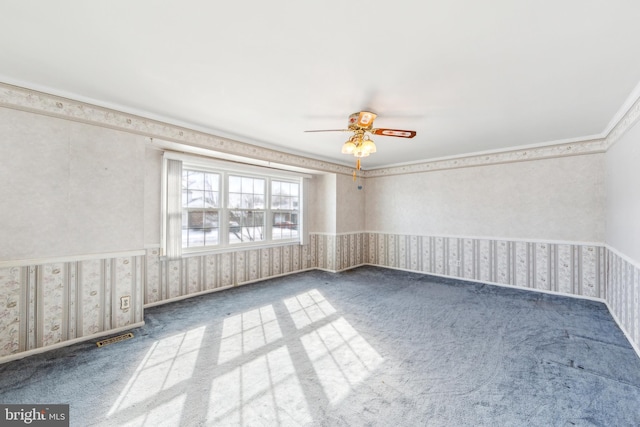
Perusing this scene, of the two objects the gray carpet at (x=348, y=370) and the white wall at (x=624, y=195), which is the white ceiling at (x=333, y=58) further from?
the gray carpet at (x=348, y=370)

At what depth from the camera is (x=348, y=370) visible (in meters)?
2.23


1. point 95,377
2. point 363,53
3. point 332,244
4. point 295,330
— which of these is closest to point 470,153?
point 332,244

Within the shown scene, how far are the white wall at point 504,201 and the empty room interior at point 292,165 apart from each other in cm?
3

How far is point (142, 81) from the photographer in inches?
92.6

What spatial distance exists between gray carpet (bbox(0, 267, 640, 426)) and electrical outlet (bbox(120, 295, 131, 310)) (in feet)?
1.04

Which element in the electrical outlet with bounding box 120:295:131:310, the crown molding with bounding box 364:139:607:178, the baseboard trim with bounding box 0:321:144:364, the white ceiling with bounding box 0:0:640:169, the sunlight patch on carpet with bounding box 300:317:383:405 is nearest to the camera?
the white ceiling with bounding box 0:0:640:169

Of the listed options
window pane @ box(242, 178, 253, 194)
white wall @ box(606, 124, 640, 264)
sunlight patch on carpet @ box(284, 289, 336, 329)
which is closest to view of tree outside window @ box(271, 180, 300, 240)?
window pane @ box(242, 178, 253, 194)

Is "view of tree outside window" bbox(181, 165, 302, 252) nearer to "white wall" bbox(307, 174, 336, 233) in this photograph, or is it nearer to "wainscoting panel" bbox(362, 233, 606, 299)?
"white wall" bbox(307, 174, 336, 233)

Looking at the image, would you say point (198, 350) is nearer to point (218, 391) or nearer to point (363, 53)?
point (218, 391)

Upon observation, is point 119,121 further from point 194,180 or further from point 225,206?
point 225,206

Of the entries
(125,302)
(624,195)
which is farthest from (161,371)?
(624,195)

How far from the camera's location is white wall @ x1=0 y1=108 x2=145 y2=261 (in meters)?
2.37

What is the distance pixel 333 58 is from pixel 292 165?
310cm

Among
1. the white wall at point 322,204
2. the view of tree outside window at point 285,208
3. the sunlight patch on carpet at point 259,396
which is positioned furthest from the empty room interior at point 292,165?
the white wall at point 322,204
